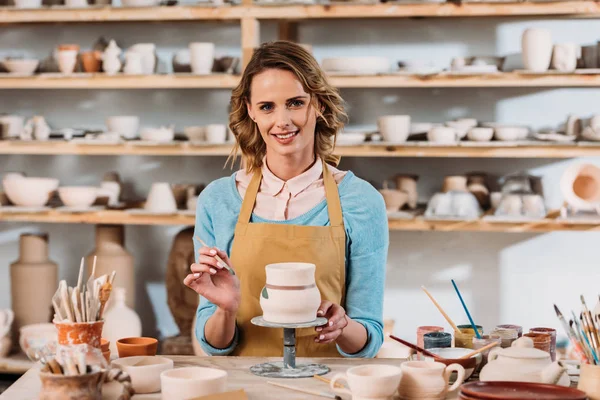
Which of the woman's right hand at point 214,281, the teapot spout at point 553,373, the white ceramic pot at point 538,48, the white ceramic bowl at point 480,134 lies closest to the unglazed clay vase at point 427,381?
the teapot spout at point 553,373

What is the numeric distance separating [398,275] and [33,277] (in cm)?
188

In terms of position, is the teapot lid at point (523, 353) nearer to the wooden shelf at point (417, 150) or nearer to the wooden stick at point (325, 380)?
the wooden stick at point (325, 380)

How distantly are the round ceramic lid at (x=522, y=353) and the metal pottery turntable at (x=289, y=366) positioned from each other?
409 mm

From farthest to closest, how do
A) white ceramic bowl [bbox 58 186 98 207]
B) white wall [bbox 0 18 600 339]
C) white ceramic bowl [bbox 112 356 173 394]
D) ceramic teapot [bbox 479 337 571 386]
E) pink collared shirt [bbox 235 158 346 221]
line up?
1. white wall [bbox 0 18 600 339]
2. white ceramic bowl [bbox 58 186 98 207]
3. pink collared shirt [bbox 235 158 346 221]
4. white ceramic bowl [bbox 112 356 173 394]
5. ceramic teapot [bbox 479 337 571 386]

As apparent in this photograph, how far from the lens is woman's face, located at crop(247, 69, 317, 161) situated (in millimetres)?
2268

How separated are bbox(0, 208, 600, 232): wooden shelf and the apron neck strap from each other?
1460 millimetres

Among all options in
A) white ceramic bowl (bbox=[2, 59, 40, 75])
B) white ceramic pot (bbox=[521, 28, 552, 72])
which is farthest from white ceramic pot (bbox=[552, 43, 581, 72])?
white ceramic bowl (bbox=[2, 59, 40, 75])

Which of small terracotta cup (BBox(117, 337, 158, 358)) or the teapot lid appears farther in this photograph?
small terracotta cup (BBox(117, 337, 158, 358))

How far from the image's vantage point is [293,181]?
2361 millimetres

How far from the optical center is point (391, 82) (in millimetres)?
3777

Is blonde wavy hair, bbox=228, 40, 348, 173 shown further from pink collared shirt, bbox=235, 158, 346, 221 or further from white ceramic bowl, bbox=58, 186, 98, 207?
white ceramic bowl, bbox=58, 186, 98, 207

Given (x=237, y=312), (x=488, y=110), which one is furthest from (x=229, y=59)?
(x=237, y=312)

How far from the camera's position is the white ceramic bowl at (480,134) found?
12.3ft

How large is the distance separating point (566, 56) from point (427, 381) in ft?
8.30
